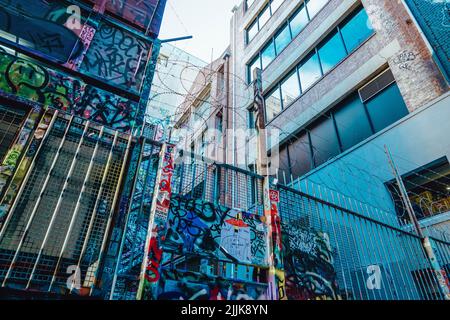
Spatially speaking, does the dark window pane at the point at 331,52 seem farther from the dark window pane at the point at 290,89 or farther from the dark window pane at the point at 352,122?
the dark window pane at the point at 352,122

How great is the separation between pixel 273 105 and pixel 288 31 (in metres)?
4.69

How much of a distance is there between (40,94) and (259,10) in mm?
17412

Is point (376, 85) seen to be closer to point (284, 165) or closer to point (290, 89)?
point (290, 89)

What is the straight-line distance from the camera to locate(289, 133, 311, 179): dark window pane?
39.7 ft

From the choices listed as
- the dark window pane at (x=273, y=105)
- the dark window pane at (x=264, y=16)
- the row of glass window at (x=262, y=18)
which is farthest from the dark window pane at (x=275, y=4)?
the dark window pane at (x=273, y=105)

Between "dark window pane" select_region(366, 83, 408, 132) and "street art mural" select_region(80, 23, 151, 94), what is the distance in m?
8.49

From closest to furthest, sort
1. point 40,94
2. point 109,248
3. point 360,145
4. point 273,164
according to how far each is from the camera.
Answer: point 109,248, point 40,94, point 360,145, point 273,164

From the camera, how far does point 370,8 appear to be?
11133mm

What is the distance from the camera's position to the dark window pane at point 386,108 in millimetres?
9297

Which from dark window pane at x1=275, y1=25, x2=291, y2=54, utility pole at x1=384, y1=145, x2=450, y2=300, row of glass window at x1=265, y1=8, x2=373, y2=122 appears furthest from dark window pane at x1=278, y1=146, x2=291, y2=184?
dark window pane at x1=275, y1=25, x2=291, y2=54

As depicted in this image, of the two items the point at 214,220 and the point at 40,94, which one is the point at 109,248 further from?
the point at 40,94

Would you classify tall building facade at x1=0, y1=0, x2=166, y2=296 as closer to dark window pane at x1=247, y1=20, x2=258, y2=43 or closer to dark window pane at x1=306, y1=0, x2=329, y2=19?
dark window pane at x1=306, y1=0, x2=329, y2=19
